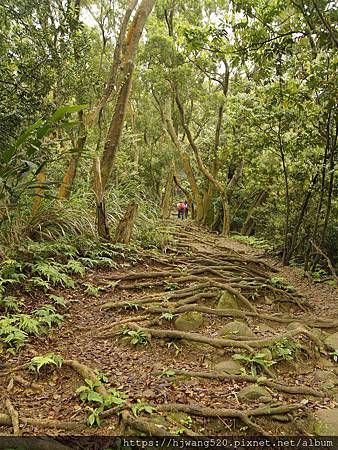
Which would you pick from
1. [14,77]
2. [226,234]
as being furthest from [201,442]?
[226,234]

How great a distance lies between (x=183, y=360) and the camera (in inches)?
153

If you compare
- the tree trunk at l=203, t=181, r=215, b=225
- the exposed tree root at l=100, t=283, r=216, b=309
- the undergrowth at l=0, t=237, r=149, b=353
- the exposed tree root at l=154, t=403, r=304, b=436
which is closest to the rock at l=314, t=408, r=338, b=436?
the exposed tree root at l=154, t=403, r=304, b=436

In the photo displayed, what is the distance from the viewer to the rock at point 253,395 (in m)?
3.20

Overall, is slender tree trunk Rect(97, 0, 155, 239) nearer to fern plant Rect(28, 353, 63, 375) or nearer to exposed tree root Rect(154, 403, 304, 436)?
fern plant Rect(28, 353, 63, 375)

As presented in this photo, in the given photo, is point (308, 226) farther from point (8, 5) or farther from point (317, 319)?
point (8, 5)

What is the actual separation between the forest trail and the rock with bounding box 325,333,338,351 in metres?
0.05

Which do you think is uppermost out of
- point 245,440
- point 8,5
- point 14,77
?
point 8,5

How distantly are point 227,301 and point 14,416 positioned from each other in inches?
129

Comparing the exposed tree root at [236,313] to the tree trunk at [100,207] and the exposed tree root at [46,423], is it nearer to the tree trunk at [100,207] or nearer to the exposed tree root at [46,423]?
the exposed tree root at [46,423]

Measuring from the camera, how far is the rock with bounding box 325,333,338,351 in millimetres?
4446

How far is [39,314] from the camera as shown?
4.15m

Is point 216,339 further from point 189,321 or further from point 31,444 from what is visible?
point 31,444

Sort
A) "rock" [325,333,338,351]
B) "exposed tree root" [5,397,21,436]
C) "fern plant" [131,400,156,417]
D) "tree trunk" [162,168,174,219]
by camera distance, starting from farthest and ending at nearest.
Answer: "tree trunk" [162,168,174,219], "rock" [325,333,338,351], "fern plant" [131,400,156,417], "exposed tree root" [5,397,21,436]

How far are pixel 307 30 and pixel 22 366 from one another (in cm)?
514
